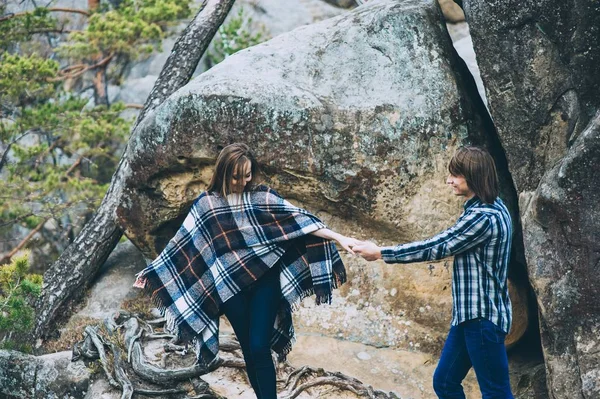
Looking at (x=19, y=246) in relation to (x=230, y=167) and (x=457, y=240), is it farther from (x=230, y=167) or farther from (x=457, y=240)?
(x=457, y=240)

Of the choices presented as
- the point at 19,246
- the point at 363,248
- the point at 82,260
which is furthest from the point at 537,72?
the point at 19,246

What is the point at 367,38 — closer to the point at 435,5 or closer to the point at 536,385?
the point at 435,5

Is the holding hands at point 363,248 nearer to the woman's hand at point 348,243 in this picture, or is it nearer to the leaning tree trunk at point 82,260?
the woman's hand at point 348,243

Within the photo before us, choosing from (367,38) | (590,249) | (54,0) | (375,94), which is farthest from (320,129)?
(54,0)

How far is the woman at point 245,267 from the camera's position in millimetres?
5449

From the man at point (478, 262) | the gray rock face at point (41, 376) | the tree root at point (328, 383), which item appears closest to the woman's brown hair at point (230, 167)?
the man at point (478, 262)

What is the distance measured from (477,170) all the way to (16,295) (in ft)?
14.5

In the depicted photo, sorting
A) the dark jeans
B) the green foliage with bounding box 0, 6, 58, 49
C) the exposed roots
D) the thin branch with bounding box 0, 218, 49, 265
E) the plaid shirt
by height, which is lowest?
the thin branch with bounding box 0, 218, 49, 265

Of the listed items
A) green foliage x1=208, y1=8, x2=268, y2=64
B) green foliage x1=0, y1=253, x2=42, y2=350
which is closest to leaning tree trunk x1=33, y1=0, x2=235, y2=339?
green foliage x1=0, y1=253, x2=42, y2=350

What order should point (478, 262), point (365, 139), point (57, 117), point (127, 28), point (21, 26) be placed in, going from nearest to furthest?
point (478, 262), point (365, 139), point (57, 117), point (21, 26), point (127, 28)

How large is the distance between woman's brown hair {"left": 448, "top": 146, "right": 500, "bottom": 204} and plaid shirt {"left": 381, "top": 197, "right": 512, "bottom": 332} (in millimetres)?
63

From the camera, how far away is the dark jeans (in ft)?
17.7

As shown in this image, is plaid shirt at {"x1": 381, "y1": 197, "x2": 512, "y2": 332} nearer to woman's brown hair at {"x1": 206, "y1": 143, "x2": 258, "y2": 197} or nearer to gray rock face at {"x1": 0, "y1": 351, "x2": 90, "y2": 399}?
woman's brown hair at {"x1": 206, "y1": 143, "x2": 258, "y2": 197}

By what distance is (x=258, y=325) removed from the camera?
17.8 feet
